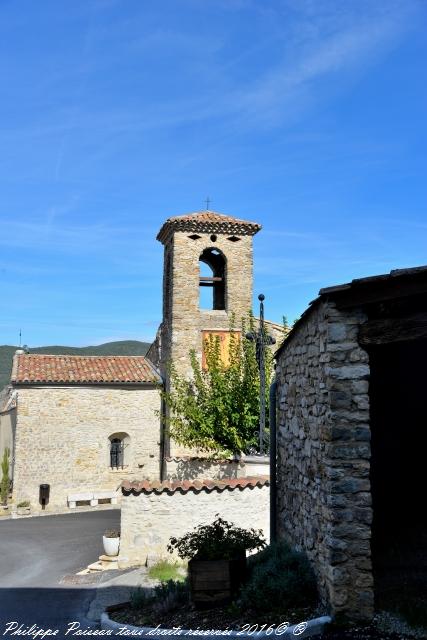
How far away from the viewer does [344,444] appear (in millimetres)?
6191

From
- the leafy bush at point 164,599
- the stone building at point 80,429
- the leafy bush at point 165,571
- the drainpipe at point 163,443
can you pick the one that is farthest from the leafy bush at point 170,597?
the stone building at point 80,429

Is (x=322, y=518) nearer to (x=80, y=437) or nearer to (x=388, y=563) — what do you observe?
(x=388, y=563)

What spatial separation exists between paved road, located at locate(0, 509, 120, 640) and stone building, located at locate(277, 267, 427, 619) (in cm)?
371

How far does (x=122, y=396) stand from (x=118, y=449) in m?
2.10

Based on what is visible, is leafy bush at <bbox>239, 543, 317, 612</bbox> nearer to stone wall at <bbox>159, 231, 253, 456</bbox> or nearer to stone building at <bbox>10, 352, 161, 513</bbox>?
stone wall at <bbox>159, 231, 253, 456</bbox>

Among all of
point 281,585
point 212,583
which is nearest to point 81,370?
point 212,583

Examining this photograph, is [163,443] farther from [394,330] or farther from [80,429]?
[394,330]

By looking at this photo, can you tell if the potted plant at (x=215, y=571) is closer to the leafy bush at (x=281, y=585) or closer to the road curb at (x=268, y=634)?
the leafy bush at (x=281, y=585)

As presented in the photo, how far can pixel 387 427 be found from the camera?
33.3 ft

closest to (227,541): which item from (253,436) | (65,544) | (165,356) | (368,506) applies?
(368,506)

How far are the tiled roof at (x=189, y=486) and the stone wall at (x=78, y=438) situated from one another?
1048cm

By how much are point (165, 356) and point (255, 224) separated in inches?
238

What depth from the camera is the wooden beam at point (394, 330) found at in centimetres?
594

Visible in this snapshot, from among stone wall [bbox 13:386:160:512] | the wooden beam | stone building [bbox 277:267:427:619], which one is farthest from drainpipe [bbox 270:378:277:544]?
stone wall [bbox 13:386:160:512]
